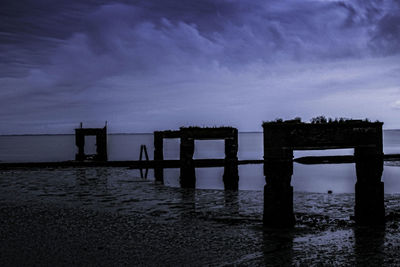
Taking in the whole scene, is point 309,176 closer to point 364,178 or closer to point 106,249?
point 364,178

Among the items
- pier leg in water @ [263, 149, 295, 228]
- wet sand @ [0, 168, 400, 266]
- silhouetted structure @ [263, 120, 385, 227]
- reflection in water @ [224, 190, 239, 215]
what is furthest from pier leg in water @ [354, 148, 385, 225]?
reflection in water @ [224, 190, 239, 215]

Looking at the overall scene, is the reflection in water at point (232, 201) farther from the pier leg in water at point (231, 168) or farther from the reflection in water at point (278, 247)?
the pier leg in water at point (231, 168)

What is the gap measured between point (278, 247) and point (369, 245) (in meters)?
1.98

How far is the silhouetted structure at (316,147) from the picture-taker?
10.2m

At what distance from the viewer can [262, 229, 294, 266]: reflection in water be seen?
760cm

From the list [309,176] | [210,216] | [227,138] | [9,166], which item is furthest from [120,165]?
[210,216]

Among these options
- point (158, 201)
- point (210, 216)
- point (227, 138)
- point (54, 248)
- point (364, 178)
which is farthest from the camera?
point (227, 138)

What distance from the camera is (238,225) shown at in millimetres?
11039

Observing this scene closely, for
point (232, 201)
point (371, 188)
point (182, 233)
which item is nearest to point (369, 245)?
point (371, 188)

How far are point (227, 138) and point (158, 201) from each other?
25.4ft

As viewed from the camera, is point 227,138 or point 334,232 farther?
point 227,138

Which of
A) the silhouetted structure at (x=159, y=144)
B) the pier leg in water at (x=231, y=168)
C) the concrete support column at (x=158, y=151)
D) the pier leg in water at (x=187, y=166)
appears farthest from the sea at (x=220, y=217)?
the concrete support column at (x=158, y=151)

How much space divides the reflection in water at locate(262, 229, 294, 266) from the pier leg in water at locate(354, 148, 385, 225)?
7.73 feet

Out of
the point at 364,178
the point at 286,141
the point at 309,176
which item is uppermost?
the point at 286,141
